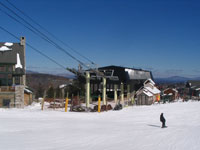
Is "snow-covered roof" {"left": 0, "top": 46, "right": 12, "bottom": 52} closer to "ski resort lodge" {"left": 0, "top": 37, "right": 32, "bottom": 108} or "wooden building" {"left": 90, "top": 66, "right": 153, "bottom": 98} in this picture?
"ski resort lodge" {"left": 0, "top": 37, "right": 32, "bottom": 108}

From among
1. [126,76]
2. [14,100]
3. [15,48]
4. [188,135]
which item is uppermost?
[15,48]

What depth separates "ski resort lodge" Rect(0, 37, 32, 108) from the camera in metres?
29.2

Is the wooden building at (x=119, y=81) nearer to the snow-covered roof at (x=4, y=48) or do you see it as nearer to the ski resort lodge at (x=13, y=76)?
the ski resort lodge at (x=13, y=76)

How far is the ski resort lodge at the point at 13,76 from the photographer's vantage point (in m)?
29.2

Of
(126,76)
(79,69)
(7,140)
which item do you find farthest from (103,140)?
(126,76)

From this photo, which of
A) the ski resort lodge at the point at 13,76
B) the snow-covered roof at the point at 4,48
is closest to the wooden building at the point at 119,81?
the ski resort lodge at the point at 13,76

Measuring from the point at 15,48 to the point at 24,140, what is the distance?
93.9 ft

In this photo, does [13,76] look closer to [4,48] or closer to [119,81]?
[4,48]

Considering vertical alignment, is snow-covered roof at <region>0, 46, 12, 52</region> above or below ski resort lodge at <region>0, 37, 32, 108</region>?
above

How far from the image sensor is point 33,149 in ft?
33.7

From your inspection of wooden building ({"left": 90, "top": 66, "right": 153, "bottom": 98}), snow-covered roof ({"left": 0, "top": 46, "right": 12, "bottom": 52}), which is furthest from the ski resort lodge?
wooden building ({"left": 90, "top": 66, "right": 153, "bottom": 98})

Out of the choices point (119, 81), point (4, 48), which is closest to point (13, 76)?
point (4, 48)

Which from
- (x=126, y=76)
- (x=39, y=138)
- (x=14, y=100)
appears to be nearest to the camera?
(x=39, y=138)

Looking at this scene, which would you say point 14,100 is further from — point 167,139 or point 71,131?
point 167,139
